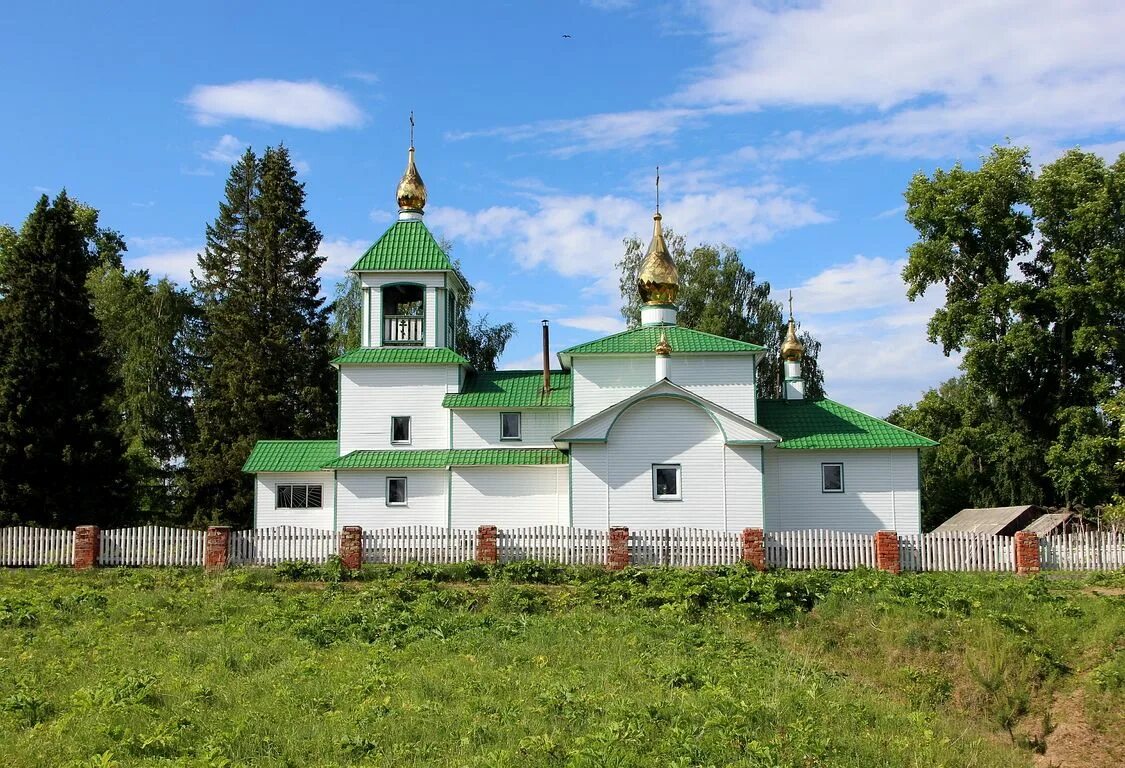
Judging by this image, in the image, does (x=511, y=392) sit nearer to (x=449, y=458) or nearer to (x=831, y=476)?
(x=449, y=458)

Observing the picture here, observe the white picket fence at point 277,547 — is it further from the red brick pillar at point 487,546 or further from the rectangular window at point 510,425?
the rectangular window at point 510,425

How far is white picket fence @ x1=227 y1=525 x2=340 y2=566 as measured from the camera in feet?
71.2

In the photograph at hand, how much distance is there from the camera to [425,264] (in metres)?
29.0

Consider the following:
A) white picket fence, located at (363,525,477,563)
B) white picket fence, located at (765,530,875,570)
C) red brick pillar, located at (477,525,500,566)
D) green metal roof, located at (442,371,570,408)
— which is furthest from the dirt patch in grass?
green metal roof, located at (442,371,570,408)

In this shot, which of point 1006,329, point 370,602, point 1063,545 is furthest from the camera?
point 1006,329

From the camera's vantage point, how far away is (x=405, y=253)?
29344 mm

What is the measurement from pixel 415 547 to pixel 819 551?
8829 millimetres

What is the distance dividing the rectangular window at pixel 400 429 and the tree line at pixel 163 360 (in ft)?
28.2

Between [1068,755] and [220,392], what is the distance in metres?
Result: 32.7

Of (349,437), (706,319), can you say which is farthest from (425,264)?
(706,319)

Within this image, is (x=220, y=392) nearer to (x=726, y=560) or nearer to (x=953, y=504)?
(x=726, y=560)

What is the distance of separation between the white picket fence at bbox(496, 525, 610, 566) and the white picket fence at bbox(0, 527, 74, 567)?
964 cm

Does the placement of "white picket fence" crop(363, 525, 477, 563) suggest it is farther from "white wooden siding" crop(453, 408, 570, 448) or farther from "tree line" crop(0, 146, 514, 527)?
"tree line" crop(0, 146, 514, 527)

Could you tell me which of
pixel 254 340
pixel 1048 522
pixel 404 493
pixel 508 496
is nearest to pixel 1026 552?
pixel 1048 522
